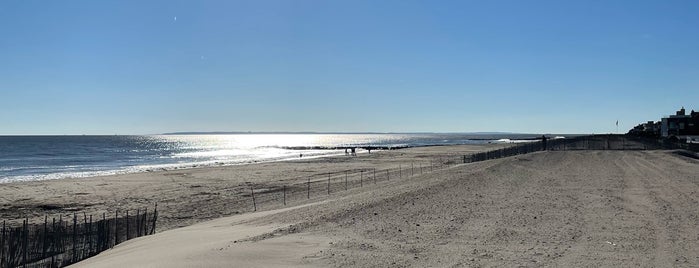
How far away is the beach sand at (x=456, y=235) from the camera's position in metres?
11.0

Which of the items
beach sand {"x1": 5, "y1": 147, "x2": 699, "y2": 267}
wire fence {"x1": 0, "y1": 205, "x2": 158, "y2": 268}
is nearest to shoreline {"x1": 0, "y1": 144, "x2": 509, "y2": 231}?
wire fence {"x1": 0, "y1": 205, "x2": 158, "y2": 268}

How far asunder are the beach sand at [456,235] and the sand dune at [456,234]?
0.03 m

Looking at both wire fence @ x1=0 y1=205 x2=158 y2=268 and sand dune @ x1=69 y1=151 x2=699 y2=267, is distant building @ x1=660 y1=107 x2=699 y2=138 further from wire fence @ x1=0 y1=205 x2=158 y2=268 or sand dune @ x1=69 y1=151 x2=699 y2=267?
wire fence @ x1=0 y1=205 x2=158 y2=268

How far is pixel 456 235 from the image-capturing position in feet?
44.7

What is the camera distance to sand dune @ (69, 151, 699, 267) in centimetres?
1098

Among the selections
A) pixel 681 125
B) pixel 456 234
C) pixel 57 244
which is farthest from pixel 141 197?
pixel 681 125

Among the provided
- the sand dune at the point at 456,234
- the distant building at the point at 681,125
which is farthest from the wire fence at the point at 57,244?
the distant building at the point at 681,125

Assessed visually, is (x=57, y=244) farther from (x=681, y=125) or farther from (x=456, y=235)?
(x=681, y=125)

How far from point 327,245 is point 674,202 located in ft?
50.0

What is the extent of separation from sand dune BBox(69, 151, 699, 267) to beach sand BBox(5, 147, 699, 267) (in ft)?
0.09

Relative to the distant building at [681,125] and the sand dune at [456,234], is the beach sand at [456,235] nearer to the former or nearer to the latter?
the sand dune at [456,234]

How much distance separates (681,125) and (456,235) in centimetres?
12806

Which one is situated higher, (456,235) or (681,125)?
(681,125)

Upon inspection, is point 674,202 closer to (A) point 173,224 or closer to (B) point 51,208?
(A) point 173,224
